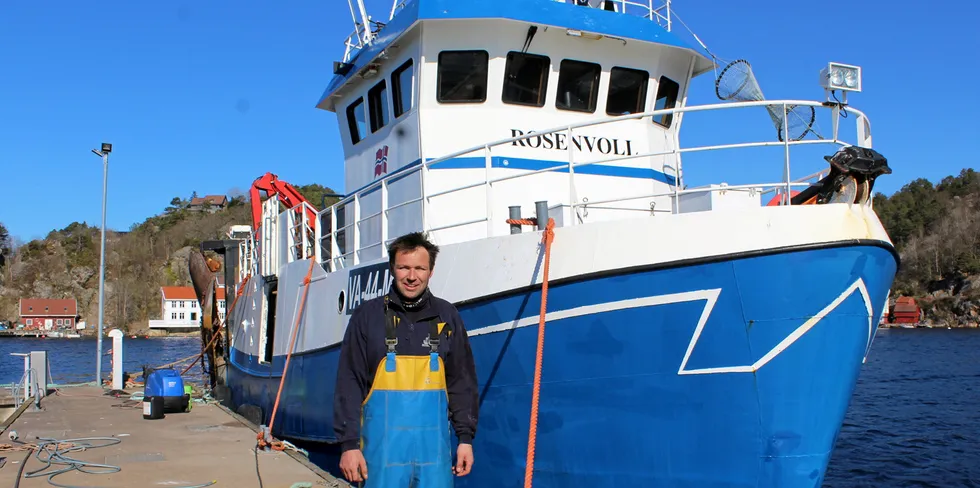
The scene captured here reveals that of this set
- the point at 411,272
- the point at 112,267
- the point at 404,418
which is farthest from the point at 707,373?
the point at 112,267

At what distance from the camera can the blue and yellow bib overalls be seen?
346 cm

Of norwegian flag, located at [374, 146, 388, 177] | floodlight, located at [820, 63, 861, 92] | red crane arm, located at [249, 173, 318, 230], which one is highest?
red crane arm, located at [249, 173, 318, 230]

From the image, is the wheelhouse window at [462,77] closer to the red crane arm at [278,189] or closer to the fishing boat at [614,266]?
the fishing boat at [614,266]

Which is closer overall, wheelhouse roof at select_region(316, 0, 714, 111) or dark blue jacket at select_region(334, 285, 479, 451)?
dark blue jacket at select_region(334, 285, 479, 451)

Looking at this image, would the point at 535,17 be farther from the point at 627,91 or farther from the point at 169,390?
the point at 169,390

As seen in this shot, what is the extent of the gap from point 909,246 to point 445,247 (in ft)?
299

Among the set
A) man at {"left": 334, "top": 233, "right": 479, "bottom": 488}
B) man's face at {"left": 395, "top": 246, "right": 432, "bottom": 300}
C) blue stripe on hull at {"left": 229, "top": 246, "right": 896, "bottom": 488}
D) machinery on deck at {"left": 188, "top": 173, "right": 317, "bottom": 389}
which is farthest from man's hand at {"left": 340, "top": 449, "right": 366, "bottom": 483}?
machinery on deck at {"left": 188, "top": 173, "right": 317, "bottom": 389}

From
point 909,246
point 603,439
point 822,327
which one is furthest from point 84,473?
point 909,246

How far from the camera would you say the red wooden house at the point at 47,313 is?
326ft

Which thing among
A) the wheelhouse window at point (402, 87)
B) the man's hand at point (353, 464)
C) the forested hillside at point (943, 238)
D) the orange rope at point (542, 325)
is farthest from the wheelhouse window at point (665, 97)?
the forested hillside at point (943, 238)

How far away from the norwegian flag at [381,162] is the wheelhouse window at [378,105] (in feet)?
0.95

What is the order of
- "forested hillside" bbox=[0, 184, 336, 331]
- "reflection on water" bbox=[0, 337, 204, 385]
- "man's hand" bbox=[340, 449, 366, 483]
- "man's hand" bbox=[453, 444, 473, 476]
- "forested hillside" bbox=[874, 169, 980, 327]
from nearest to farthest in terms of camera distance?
"man's hand" bbox=[340, 449, 366, 483]
"man's hand" bbox=[453, 444, 473, 476]
"reflection on water" bbox=[0, 337, 204, 385]
"forested hillside" bbox=[874, 169, 980, 327]
"forested hillside" bbox=[0, 184, 336, 331]

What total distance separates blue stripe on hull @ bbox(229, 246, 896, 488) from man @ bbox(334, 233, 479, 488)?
180 centimetres

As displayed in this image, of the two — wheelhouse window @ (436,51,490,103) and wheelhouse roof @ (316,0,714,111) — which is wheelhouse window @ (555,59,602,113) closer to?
wheelhouse roof @ (316,0,714,111)
